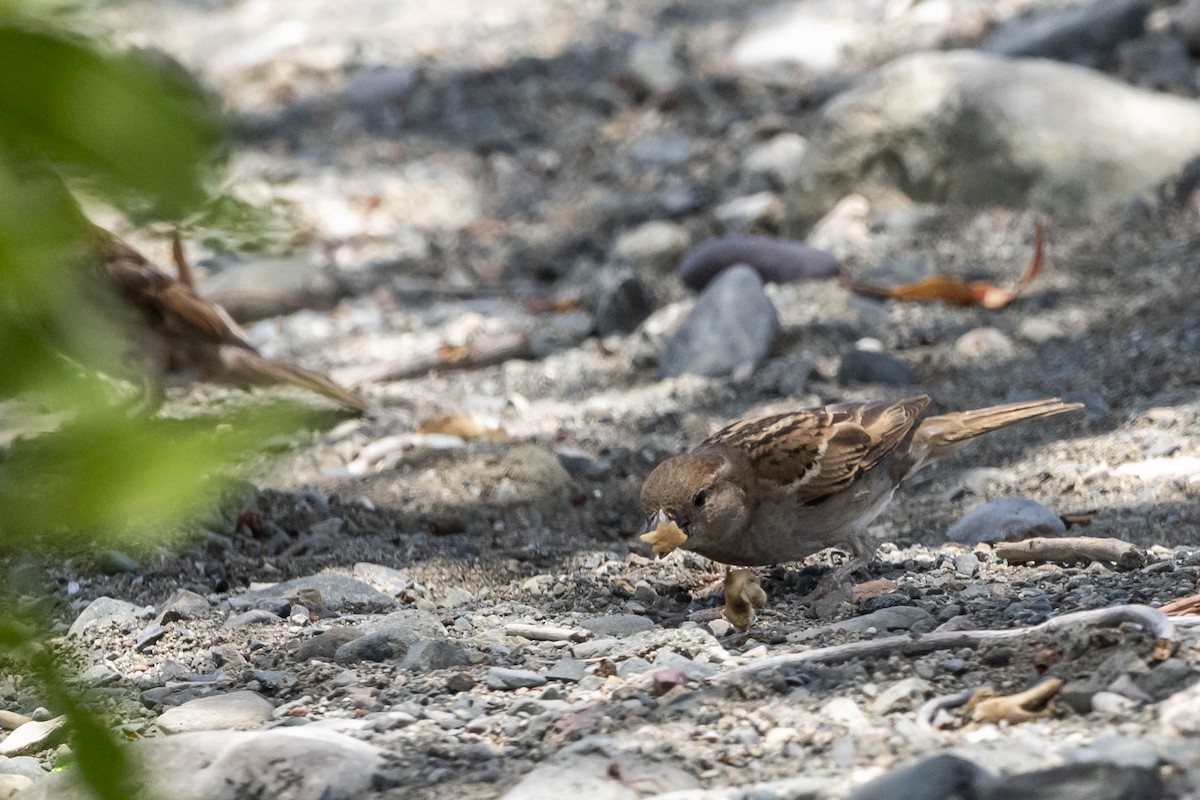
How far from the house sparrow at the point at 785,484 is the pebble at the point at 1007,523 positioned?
0.29 metres

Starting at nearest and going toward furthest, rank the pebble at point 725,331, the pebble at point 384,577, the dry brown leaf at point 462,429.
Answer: the pebble at point 384,577 → the dry brown leaf at point 462,429 → the pebble at point 725,331

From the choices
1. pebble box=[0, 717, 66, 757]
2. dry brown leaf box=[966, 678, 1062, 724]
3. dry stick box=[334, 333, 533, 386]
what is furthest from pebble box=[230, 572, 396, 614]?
dry stick box=[334, 333, 533, 386]

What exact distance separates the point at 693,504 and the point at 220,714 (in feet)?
5.12

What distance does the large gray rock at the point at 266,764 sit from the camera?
2896 mm

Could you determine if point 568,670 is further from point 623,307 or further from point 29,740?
point 623,307

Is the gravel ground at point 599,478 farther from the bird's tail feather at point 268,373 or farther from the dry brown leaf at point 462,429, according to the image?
the bird's tail feather at point 268,373

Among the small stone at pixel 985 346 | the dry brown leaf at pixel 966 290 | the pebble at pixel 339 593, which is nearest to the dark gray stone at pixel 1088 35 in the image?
the dry brown leaf at pixel 966 290

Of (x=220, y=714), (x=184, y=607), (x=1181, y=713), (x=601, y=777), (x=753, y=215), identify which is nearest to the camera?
(x=1181, y=713)

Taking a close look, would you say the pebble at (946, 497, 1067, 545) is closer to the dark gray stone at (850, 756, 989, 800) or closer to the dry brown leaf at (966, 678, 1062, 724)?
the dry brown leaf at (966, 678, 1062, 724)

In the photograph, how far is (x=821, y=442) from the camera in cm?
488

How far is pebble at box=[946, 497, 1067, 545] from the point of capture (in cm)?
496

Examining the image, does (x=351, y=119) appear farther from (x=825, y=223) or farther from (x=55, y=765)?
(x=55, y=765)

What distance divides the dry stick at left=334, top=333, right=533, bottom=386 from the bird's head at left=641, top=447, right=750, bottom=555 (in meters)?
3.77

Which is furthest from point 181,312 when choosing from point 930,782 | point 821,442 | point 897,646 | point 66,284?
point 66,284
